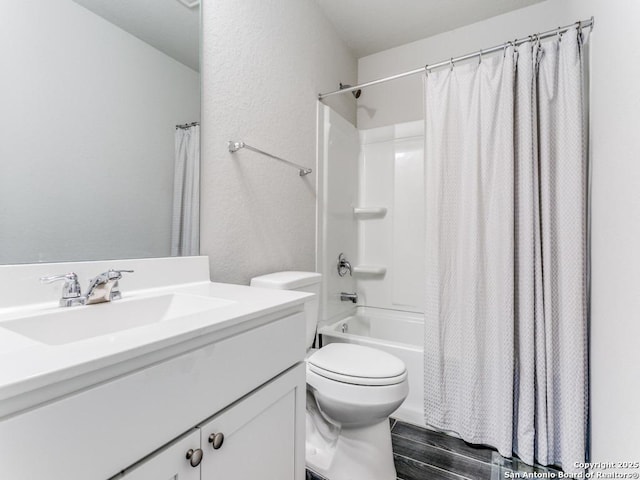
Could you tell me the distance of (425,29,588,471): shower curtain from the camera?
1.33m

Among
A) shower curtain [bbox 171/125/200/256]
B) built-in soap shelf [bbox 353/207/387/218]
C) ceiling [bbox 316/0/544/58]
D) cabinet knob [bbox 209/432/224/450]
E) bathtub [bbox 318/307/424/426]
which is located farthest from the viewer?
built-in soap shelf [bbox 353/207/387/218]

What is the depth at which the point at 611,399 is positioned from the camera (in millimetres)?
933

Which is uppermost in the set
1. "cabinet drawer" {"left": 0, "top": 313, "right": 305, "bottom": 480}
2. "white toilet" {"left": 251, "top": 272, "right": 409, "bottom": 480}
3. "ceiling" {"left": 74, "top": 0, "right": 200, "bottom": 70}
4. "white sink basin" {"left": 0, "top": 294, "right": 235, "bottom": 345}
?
"ceiling" {"left": 74, "top": 0, "right": 200, "bottom": 70}

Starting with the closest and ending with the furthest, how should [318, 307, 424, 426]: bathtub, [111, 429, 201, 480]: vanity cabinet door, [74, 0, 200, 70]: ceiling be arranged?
[111, 429, 201, 480]: vanity cabinet door
[74, 0, 200, 70]: ceiling
[318, 307, 424, 426]: bathtub

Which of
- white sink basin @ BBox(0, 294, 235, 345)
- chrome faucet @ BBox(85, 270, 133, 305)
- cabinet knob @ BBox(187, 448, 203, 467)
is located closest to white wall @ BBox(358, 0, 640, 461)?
cabinet knob @ BBox(187, 448, 203, 467)

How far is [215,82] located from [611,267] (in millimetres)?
1569

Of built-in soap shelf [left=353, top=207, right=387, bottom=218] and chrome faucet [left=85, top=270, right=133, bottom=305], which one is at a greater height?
built-in soap shelf [left=353, top=207, right=387, bottom=218]

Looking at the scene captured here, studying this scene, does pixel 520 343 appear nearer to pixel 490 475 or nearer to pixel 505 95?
pixel 490 475

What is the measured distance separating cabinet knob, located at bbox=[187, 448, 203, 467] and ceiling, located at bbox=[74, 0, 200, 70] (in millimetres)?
1182

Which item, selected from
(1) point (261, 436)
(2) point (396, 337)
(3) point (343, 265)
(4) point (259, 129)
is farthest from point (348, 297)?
(1) point (261, 436)

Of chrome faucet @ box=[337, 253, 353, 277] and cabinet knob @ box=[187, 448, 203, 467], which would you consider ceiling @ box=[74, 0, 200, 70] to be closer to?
cabinet knob @ box=[187, 448, 203, 467]

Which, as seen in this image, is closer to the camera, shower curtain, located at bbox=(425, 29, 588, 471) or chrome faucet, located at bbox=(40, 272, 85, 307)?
chrome faucet, located at bbox=(40, 272, 85, 307)

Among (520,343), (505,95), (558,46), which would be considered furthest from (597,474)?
(558,46)

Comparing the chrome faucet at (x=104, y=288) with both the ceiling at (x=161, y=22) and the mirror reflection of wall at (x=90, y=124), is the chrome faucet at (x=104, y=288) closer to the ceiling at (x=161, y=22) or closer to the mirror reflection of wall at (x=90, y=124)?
the mirror reflection of wall at (x=90, y=124)
